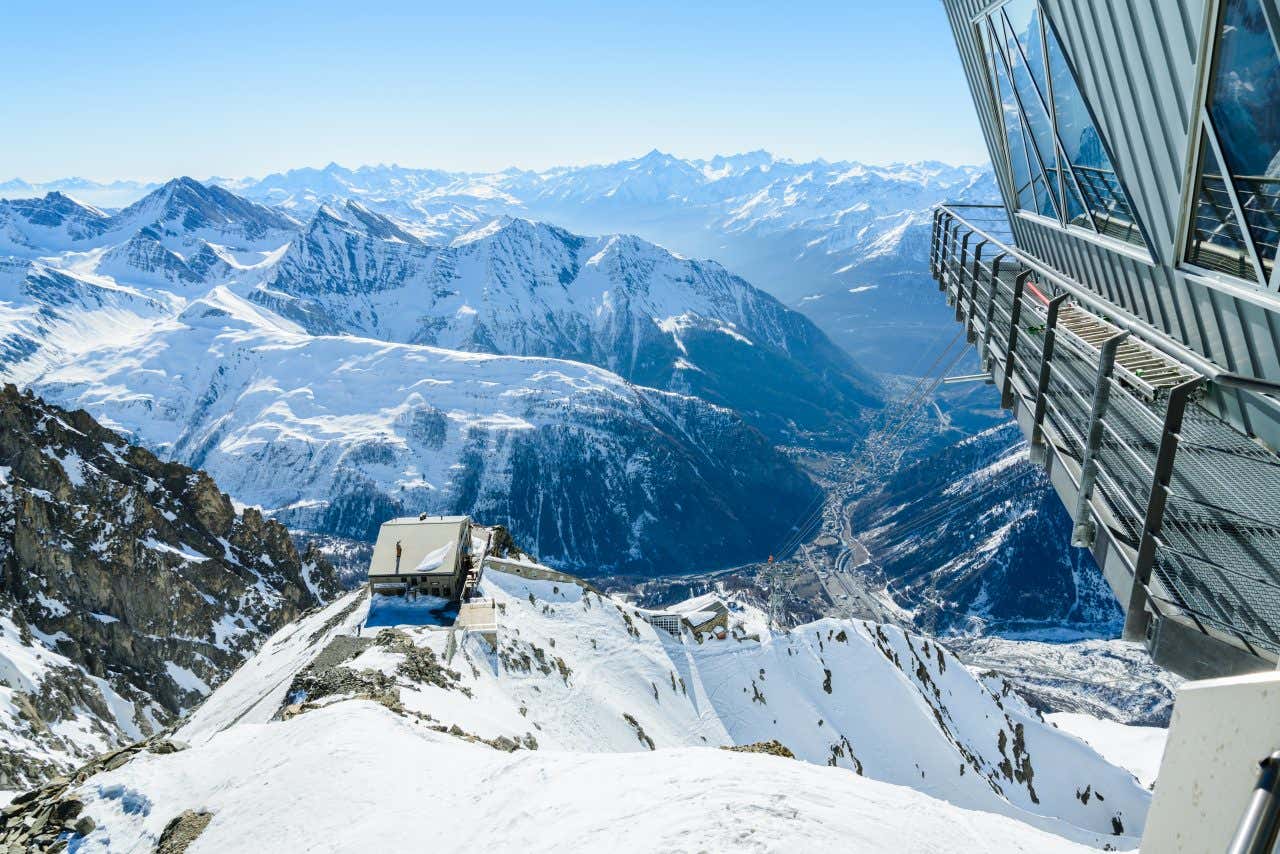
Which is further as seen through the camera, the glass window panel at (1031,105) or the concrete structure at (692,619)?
the concrete structure at (692,619)

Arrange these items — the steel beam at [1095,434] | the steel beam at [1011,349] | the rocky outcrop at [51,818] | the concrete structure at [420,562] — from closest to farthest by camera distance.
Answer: the steel beam at [1095,434] < the steel beam at [1011,349] < the rocky outcrop at [51,818] < the concrete structure at [420,562]

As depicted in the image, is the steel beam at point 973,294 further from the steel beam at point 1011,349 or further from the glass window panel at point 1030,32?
the glass window panel at point 1030,32

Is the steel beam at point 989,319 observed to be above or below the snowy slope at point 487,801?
above

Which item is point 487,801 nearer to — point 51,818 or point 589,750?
point 51,818

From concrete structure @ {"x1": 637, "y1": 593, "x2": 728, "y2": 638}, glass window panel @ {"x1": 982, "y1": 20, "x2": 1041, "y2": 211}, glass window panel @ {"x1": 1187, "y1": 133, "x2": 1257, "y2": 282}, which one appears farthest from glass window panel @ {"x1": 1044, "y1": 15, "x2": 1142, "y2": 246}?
concrete structure @ {"x1": 637, "y1": 593, "x2": 728, "y2": 638}

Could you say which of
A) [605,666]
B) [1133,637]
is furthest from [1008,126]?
[605,666]

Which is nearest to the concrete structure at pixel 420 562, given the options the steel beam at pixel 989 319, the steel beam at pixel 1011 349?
the steel beam at pixel 989 319
